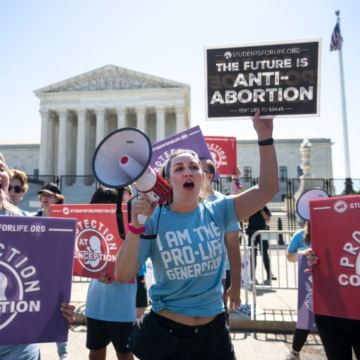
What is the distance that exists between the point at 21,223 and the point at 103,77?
154 feet

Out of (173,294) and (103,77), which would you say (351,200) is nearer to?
(173,294)

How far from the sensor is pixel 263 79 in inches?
102

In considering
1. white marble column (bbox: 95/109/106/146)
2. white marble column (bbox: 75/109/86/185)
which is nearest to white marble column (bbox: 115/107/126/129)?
white marble column (bbox: 95/109/106/146)

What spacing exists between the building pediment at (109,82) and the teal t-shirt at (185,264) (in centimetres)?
4398

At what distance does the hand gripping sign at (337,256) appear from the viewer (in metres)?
2.42

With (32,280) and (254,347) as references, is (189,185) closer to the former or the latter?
(32,280)

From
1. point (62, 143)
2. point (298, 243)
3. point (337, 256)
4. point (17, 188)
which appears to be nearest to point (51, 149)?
point (62, 143)

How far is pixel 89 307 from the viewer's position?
3.06 m

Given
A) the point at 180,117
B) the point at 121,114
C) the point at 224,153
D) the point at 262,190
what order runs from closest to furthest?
the point at 262,190 < the point at 224,153 < the point at 180,117 < the point at 121,114

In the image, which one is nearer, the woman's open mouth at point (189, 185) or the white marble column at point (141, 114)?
the woman's open mouth at point (189, 185)

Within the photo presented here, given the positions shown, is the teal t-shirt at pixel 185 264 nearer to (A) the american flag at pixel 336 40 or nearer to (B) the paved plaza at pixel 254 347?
(B) the paved plaza at pixel 254 347

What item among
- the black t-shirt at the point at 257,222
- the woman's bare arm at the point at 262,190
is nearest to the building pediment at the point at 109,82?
the black t-shirt at the point at 257,222

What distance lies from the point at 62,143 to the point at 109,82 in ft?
35.1

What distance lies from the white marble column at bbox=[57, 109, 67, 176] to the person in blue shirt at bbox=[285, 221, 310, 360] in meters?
44.1
